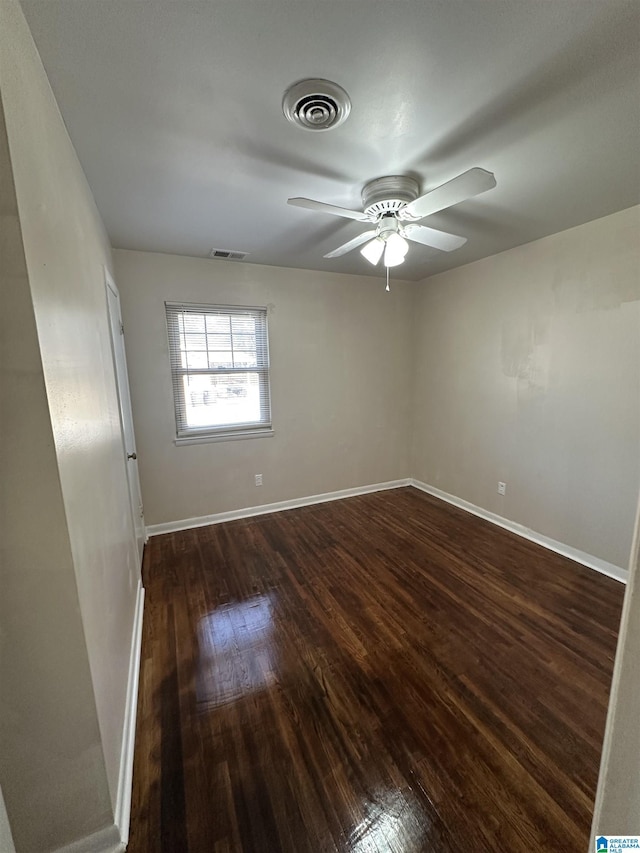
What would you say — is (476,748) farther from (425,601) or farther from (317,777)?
(425,601)

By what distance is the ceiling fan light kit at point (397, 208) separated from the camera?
154 centimetres

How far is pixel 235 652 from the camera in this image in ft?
6.14

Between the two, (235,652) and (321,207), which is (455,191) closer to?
(321,207)

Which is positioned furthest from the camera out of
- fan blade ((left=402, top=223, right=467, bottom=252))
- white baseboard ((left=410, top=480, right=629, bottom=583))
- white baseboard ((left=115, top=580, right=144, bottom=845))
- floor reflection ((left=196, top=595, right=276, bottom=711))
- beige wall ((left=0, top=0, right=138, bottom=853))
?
white baseboard ((left=410, top=480, right=629, bottom=583))

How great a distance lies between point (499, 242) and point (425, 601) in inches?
113

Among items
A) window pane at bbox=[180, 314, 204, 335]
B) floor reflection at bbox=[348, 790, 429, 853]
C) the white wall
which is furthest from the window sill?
the white wall

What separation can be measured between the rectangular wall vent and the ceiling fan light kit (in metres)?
1.22

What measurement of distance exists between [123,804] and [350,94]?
2.65m

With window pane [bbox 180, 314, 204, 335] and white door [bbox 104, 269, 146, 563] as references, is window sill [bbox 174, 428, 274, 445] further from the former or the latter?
window pane [bbox 180, 314, 204, 335]

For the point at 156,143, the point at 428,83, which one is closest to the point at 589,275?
the point at 428,83

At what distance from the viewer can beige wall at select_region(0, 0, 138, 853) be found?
2.70 ft

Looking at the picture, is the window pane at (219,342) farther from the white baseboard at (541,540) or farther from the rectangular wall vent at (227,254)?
the white baseboard at (541,540)

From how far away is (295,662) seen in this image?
1792 mm

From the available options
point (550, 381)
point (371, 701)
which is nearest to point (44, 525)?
point (371, 701)
